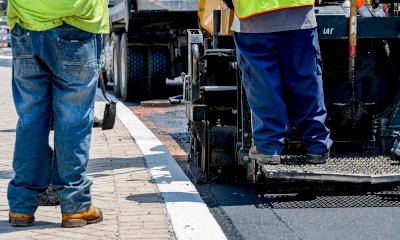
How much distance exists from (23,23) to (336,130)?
2620 millimetres

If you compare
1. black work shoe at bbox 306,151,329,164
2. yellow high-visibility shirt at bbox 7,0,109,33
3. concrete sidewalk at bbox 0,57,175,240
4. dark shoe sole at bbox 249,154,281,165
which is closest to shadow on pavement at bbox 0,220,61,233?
concrete sidewalk at bbox 0,57,175,240

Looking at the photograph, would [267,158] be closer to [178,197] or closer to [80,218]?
[178,197]

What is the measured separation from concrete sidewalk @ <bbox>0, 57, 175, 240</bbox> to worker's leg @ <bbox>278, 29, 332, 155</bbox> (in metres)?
1.11

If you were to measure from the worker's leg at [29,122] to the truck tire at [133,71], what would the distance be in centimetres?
966

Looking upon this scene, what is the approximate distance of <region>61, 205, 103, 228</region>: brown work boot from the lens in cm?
498

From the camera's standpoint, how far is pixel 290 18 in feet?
17.8

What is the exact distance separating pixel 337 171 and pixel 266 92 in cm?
69

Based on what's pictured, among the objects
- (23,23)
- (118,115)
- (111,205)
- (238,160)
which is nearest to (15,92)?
(23,23)

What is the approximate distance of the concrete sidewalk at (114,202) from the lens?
4863 mm

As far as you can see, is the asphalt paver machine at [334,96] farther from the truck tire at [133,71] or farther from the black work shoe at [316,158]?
the truck tire at [133,71]

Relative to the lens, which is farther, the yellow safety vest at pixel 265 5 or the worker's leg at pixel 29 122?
the yellow safety vest at pixel 265 5

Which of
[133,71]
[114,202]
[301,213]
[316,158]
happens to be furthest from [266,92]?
[133,71]

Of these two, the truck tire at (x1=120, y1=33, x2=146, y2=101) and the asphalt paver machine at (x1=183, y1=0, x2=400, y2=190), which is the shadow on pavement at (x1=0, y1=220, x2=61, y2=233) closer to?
the asphalt paver machine at (x1=183, y1=0, x2=400, y2=190)

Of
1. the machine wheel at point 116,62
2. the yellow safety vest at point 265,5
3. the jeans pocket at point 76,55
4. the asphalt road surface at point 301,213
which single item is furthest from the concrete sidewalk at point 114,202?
the machine wheel at point 116,62
